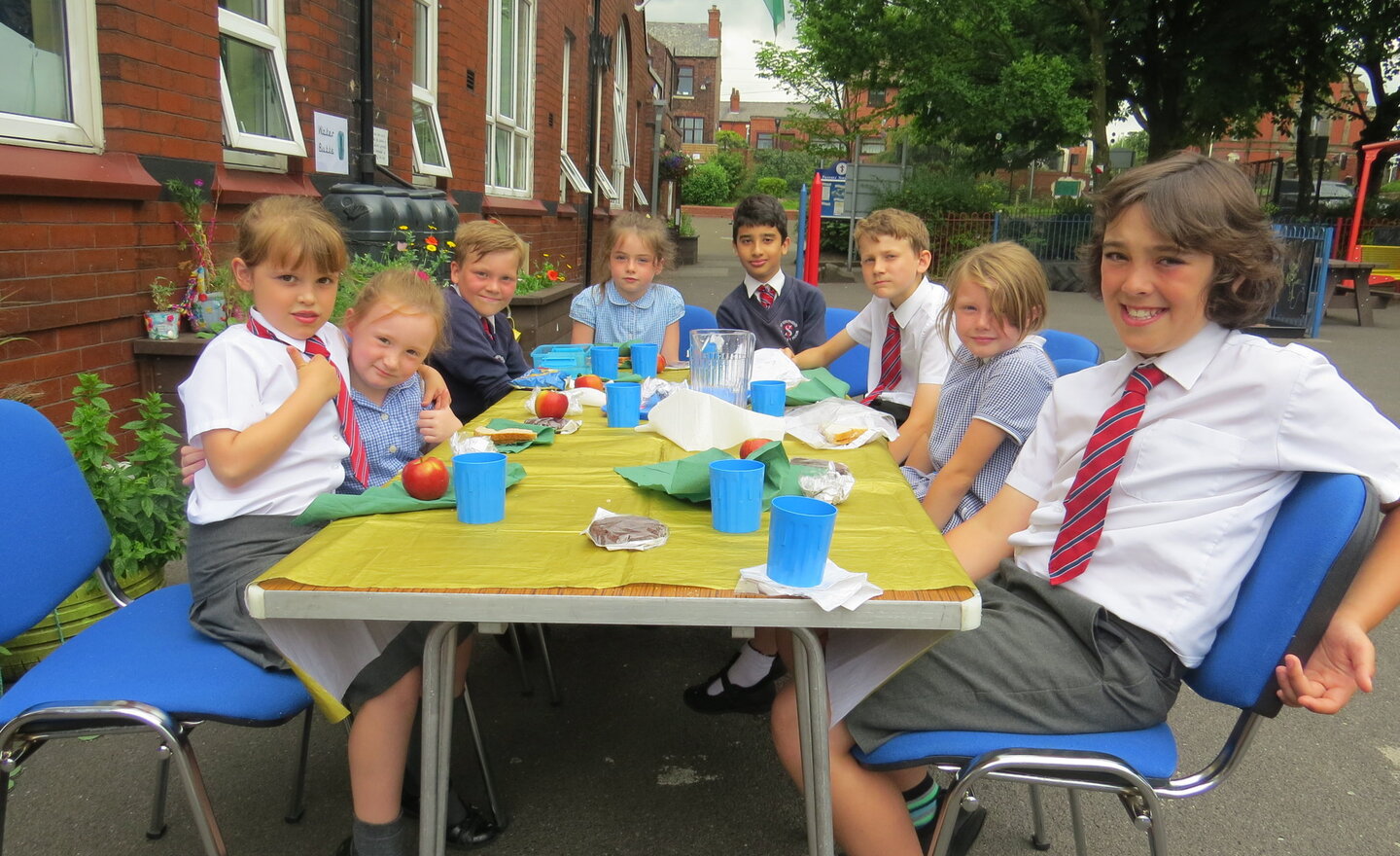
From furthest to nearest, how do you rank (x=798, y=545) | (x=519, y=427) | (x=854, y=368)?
(x=854, y=368) → (x=519, y=427) → (x=798, y=545)

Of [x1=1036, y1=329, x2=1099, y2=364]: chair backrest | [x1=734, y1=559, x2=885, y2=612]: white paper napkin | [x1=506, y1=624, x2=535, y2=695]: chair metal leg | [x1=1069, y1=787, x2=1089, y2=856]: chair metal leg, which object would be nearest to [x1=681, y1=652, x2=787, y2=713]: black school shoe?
[x1=506, y1=624, x2=535, y2=695]: chair metal leg

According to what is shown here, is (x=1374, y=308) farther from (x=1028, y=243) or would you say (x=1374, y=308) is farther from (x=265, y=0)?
(x=265, y=0)

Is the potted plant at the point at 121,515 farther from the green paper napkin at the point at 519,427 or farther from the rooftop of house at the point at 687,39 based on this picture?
the rooftop of house at the point at 687,39

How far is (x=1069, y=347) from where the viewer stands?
11.2 feet

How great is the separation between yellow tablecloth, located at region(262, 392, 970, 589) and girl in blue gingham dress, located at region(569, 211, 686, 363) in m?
2.30

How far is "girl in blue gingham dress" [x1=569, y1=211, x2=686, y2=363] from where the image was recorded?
427 centimetres

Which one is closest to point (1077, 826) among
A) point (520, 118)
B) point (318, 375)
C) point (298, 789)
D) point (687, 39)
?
point (298, 789)

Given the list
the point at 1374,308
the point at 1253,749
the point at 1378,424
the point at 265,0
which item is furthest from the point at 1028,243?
the point at 1378,424

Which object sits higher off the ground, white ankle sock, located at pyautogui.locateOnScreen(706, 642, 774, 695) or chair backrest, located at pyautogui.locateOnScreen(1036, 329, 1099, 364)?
chair backrest, located at pyautogui.locateOnScreen(1036, 329, 1099, 364)

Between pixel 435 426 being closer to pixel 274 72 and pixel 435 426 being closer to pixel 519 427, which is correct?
pixel 519 427

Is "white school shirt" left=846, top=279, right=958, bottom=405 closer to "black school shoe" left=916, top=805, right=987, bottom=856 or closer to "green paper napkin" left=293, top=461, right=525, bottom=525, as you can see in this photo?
"black school shoe" left=916, top=805, right=987, bottom=856

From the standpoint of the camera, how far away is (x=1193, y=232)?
1.74 metres

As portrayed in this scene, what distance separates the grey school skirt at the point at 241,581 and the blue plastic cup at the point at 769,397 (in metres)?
1.08

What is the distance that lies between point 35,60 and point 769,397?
3.32 meters
